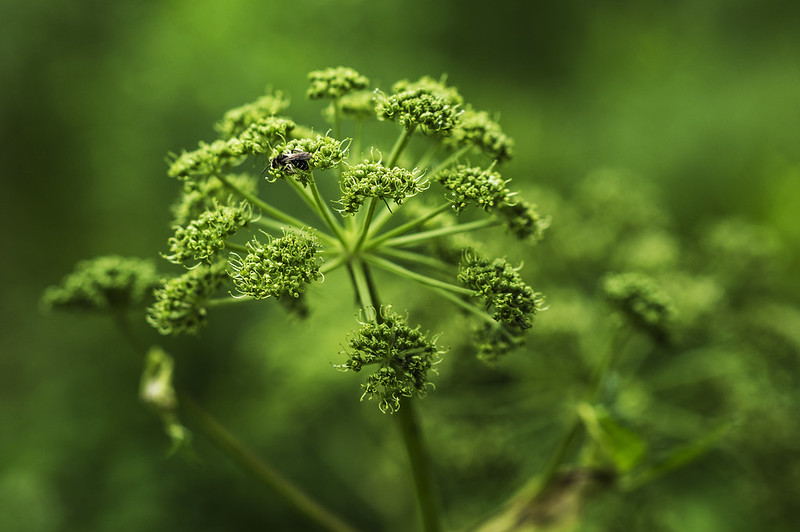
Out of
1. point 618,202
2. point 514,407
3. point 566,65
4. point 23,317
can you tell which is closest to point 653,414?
point 514,407

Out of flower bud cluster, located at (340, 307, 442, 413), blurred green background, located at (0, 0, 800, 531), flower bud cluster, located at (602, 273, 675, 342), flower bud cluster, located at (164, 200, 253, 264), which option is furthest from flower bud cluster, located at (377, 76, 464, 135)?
blurred green background, located at (0, 0, 800, 531)

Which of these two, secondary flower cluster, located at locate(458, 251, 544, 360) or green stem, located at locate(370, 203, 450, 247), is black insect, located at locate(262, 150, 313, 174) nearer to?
green stem, located at locate(370, 203, 450, 247)

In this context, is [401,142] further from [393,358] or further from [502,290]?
[393,358]

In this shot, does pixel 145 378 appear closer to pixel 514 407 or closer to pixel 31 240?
pixel 514 407

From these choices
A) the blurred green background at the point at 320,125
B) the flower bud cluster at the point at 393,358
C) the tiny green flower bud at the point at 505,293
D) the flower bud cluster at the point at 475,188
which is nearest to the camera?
the flower bud cluster at the point at 393,358

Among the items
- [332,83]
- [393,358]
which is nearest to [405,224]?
[393,358]

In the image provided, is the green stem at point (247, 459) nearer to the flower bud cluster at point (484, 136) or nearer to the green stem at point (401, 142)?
the green stem at point (401, 142)

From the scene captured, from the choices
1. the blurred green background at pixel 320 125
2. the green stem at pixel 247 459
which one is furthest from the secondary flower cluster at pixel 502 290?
the blurred green background at pixel 320 125
